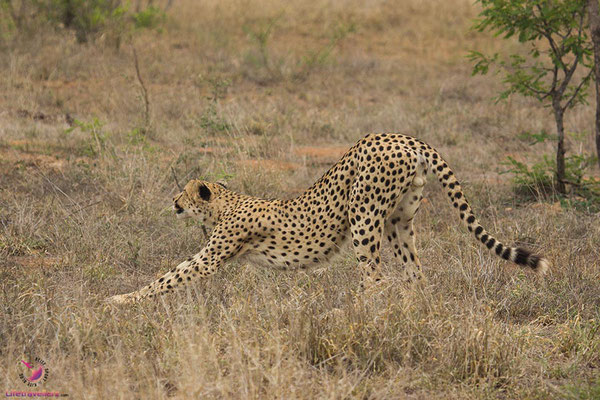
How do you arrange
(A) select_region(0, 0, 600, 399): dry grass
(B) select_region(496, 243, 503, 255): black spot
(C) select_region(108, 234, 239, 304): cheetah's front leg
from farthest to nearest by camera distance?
1. (C) select_region(108, 234, 239, 304): cheetah's front leg
2. (B) select_region(496, 243, 503, 255): black spot
3. (A) select_region(0, 0, 600, 399): dry grass

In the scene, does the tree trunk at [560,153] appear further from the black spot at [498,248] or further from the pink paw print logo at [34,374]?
the pink paw print logo at [34,374]

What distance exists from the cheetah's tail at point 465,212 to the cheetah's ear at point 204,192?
1417 mm

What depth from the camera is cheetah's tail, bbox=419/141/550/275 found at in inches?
160

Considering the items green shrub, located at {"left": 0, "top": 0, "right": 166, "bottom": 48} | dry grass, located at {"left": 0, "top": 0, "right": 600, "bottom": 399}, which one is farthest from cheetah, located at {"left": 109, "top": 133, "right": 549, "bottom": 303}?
green shrub, located at {"left": 0, "top": 0, "right": 166, "bottom": 48}

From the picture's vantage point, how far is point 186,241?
5.74 metres

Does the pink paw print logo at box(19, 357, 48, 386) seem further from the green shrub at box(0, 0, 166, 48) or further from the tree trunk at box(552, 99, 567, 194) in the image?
the green shrub at box(0, 0, 166, 48)

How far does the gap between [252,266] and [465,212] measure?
4.72ft

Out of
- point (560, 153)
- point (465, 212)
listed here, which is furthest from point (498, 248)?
point (560, 153)

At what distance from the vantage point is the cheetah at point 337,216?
14.7 ft

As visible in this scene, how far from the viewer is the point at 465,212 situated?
4434mm

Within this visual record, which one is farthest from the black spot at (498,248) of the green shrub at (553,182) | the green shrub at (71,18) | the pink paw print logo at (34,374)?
the green shrub at (71,18)

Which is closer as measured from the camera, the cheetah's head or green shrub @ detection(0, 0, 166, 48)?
the cheetah's head

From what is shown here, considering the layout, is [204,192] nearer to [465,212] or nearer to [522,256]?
[465,212]

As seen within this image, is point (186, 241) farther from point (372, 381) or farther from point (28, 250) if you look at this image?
point (372, 381)
